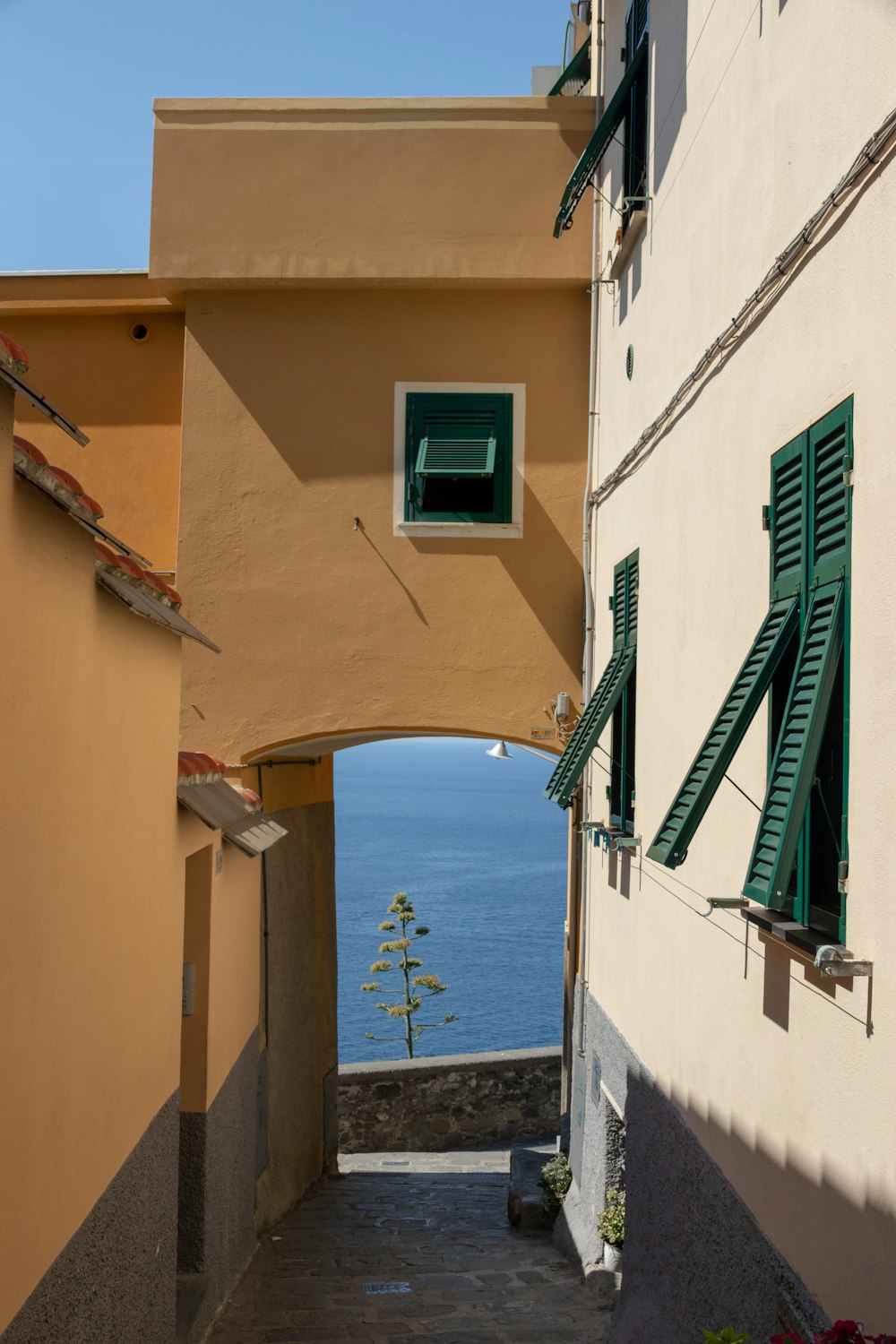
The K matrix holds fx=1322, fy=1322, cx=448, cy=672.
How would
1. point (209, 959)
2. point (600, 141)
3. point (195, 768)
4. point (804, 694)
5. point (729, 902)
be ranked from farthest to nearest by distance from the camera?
1. point (600, 141)
2. point (209, 959)
3. point (195, 768)
4. point (729, 902)
5. point (804, 694)

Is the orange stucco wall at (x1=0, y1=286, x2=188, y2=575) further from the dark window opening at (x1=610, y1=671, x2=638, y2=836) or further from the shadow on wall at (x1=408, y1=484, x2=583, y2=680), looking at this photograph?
the dark window opening at (x1=610, y1=671, x2=638, y2=836)

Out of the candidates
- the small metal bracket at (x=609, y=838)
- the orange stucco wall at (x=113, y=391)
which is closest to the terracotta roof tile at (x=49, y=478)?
the small metal bracket at (x=609, y=838)

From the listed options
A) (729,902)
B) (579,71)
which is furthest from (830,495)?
(579,71)

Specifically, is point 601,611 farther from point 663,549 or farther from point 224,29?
point 224,29

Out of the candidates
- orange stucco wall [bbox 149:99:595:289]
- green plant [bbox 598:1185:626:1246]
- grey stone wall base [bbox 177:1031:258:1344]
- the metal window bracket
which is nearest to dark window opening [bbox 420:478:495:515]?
orange stucco wall [bbox 149:99:595:289]

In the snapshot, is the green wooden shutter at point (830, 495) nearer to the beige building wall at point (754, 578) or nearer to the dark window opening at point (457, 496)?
the beige building wall at point (754, 578)

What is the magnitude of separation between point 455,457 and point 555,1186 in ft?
20.6

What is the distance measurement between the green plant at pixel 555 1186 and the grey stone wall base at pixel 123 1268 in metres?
4.98

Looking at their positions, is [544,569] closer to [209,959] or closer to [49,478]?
[209,959]

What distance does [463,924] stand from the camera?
6231 cm

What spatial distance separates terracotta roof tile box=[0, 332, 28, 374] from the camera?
3.57m

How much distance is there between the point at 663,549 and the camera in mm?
7484

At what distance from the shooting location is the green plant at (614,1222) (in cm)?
909

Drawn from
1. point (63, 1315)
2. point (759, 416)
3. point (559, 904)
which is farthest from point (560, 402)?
point (559, 904)
